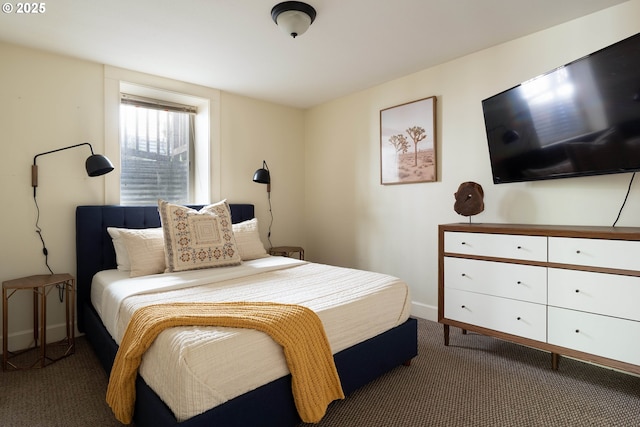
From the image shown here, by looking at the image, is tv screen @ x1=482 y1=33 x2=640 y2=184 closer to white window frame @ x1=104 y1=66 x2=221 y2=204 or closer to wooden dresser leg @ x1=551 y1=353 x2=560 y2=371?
wooden dresser leg @ x1=551 y1=353 x2=560 y2=371

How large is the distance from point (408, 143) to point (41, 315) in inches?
125

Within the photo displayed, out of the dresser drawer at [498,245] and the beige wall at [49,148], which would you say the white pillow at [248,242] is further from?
the dresser drawer at [498,245]

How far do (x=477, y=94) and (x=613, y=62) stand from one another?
1001 millimetres

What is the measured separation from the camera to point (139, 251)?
252 cm

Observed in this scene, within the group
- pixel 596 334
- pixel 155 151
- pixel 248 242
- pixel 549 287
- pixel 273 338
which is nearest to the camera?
pixel 273 338

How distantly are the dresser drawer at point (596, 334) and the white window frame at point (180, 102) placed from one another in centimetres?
308

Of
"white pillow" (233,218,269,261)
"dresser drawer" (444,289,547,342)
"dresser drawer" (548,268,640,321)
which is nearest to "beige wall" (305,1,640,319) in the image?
"dresser drawer" (548,268,640,321)

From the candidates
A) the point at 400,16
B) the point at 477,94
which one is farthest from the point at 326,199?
the point at 400,16

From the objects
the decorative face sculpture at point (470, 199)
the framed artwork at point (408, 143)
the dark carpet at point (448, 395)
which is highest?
the framed artwork at point (408, 143)

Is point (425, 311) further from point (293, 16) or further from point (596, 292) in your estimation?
point (293, 16)

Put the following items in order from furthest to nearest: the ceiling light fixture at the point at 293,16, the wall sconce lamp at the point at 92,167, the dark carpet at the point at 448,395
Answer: the wall sconce lamp at the point at 92,167
the ceiling light fixture at the point at 293,16
the dark carpet at the point at 448,395

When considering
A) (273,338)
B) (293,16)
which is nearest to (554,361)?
(273,338)

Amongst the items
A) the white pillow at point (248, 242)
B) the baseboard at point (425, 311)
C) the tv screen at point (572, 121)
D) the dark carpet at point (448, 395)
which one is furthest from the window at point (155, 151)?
the tv screen at point (572, 121)

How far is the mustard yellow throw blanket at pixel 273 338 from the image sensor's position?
4.75 ft
